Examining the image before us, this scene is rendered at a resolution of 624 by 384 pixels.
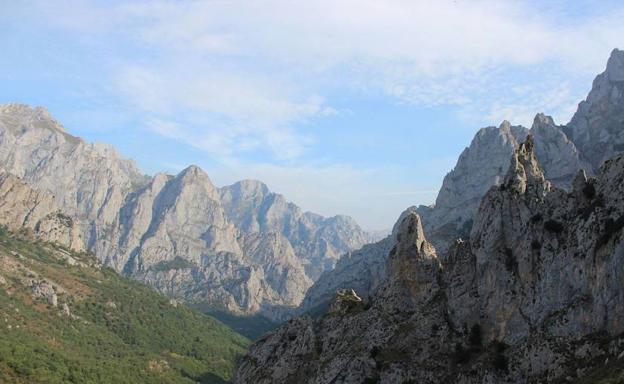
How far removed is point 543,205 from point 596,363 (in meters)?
20.6

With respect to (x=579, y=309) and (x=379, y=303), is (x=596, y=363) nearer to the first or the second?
(x=579, y=309)

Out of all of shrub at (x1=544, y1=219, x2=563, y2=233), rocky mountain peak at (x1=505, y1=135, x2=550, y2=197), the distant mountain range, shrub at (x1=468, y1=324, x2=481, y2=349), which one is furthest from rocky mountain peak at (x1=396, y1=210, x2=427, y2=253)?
shrub at (x1=544, y1=219, x2=563, y2=233)

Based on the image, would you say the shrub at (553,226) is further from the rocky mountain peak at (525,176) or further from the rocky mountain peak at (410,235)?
the rocky mountain peak at (410,235)

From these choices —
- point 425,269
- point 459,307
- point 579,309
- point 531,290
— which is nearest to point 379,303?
point 425,269

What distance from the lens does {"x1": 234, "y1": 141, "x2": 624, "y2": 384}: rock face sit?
5075 centimetres

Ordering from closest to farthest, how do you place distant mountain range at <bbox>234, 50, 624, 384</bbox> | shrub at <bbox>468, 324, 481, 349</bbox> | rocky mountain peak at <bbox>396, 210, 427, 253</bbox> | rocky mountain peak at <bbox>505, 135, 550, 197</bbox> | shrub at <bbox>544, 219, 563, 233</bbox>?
distant mountain range at <bbox>234, 50, 624, 384</bbox> → shrub at <bbox>544, 219, 563, 233</bbox> → shrub at <bbox>468, 324, 481, 349</bbox> → rocky mountain peak at <bbox>505, 135, 550, 197</bbox> → rocky mountain peak at <bbox>396, 210, 427, 253</bbox>

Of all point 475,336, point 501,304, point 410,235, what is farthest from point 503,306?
point 410,235

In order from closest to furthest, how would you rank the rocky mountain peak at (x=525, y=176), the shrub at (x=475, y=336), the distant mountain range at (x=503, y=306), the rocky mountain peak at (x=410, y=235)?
the distant mountain range at (x=503, y=306) < the shrub at (x=475, y=336) < the rocky mountain peak at (x=525, y=176) < the rocky mountain peak at (x=410, y=235)

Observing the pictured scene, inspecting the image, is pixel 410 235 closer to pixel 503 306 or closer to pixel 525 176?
pixel 525 176

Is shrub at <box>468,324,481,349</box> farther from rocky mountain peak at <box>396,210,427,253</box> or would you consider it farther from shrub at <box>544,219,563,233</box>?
rocky mountain peak at <box>396,210,427,253</box>

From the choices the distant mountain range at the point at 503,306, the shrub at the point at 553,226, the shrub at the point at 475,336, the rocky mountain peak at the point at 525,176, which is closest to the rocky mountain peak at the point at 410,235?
the distant mountain range at the point at 503,306

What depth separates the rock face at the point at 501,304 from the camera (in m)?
50.8

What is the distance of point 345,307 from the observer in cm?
8119

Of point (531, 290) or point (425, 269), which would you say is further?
point (425, 269)
